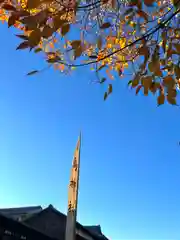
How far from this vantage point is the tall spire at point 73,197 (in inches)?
282

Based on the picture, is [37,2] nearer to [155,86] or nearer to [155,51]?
[155,51]

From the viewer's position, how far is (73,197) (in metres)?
7.87

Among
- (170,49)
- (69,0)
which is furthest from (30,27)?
(170,49)

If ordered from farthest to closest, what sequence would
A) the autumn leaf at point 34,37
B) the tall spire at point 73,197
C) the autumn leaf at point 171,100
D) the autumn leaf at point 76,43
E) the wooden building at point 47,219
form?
the wooden building at point 47,219, the tall spire at point 73,197, the autumn leaf at point 171,100, the autumn leaf at point 76,43, the autumn leaf at point 34,37

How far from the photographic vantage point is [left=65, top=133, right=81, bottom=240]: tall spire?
717cm

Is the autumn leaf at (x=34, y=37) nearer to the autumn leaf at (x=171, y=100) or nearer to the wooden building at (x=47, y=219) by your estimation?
the autumn leaf at (x=171, y=100)

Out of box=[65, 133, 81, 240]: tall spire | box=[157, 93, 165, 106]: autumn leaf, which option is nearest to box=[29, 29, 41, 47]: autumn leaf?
box=[157, 93, 165, 106]: autumn leaf

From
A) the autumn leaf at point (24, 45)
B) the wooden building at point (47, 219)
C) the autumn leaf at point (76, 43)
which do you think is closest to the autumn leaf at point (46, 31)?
the autumn leaf at point (24, 45)

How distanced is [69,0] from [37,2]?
856 mm

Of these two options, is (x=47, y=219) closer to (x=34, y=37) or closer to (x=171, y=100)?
(x=171, y=100)

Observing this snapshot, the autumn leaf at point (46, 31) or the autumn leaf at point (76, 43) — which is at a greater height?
the autumn leaf at point (76, 43)

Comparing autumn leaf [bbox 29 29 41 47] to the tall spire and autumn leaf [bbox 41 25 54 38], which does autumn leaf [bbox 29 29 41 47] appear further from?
the tall spire

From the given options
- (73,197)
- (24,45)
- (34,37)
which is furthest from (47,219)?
(34,37)

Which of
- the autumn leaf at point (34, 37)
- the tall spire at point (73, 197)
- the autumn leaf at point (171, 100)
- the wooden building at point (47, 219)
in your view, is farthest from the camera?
the wooden building at point (47, 219)
